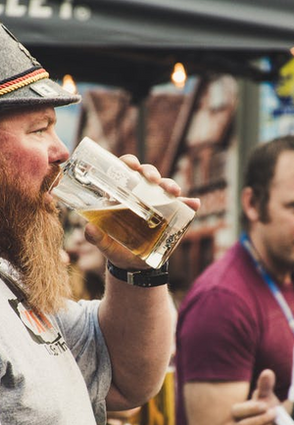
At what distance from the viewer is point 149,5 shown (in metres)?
2.57

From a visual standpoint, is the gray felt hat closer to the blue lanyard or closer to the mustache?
the mustache

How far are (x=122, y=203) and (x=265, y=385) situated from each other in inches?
35.3

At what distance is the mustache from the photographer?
1660 millimetres

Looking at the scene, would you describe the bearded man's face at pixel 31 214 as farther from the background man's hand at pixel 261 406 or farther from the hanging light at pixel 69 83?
the hanging light at pixel 69 83

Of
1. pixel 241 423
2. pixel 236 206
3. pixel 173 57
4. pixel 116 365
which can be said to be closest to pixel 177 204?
pixel 116 365

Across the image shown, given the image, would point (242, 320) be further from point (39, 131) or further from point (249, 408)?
point (39, 131)

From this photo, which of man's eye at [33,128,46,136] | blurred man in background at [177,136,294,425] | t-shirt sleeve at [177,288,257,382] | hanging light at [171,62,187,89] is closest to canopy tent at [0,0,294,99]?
blurred man in background at [177,136,294,425]

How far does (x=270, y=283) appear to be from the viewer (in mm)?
2668

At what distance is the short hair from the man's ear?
0.01 metres

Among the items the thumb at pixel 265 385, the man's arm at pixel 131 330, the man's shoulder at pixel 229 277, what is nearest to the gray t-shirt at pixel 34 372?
the man's arm at pixel 131 330

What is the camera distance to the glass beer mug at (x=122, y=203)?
1650 mm

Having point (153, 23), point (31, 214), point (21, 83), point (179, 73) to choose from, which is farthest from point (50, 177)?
point (179, 73)

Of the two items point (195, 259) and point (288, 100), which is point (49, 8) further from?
point (195, 259)

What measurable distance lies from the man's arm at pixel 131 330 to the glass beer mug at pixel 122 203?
0.33ft
